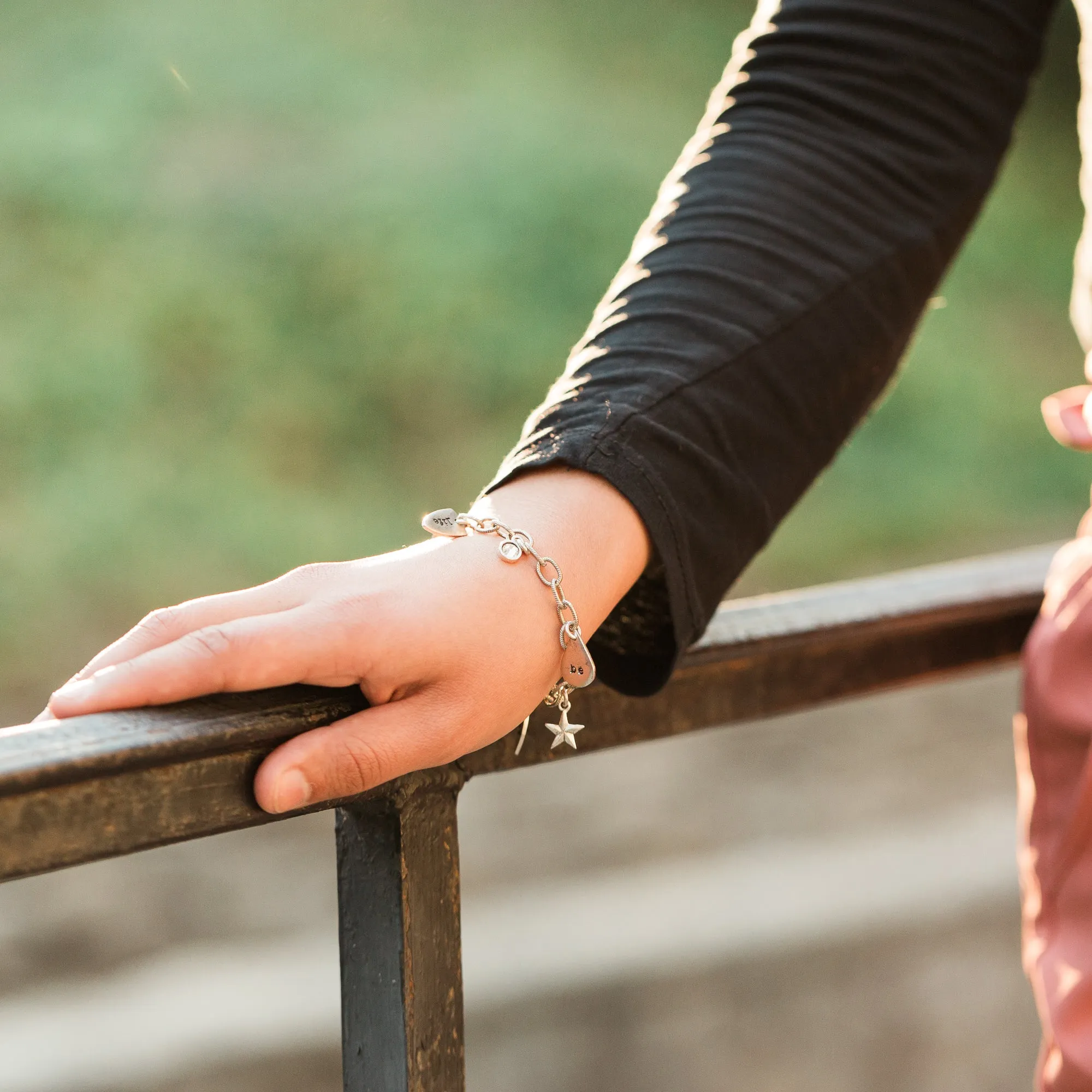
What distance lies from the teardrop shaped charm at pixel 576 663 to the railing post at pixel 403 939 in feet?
0.22

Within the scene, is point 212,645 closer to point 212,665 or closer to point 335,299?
point 212,665

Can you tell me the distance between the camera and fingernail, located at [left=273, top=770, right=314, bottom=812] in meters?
0.44

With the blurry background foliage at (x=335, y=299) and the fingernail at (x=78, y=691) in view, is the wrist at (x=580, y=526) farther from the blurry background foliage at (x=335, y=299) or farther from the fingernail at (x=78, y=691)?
the blurry background foliage at (x=335, y=299)

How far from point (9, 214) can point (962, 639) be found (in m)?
4.96

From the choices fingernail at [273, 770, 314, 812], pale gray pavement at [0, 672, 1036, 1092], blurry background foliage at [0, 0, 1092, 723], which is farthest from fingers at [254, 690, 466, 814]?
blurry background foliage at [0, 0, 1092, 723]

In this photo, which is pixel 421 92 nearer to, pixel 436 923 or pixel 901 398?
Answer: pixel 901 398

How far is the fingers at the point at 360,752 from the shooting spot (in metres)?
0.45

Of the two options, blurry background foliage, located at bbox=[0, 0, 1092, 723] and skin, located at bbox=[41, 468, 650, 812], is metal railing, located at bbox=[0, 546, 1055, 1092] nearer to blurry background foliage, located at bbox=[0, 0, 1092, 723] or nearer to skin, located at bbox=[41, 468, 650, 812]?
skin, located at bbox=[41, 468, 650, 812]

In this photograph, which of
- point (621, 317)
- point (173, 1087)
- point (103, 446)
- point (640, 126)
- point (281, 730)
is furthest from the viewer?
point (640, 126)

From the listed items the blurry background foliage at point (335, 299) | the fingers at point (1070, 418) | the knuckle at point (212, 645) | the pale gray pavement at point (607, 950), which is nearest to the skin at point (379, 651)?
the knuckle at point (212, 645)

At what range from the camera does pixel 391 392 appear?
16.7ft

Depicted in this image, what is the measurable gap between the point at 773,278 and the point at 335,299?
4783 mm

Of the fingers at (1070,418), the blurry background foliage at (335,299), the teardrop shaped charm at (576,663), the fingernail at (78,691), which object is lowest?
the fingernail at (78,691)

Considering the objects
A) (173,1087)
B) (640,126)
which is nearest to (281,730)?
(173,1087)
